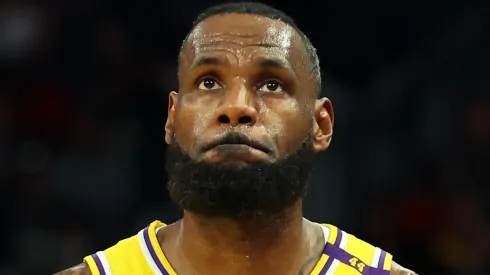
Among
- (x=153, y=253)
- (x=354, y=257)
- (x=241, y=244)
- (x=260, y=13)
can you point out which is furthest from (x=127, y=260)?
(x=260, y=13)

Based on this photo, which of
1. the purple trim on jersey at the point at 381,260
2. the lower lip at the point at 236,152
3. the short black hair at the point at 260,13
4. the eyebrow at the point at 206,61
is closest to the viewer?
the lower lip at the point at 236,152

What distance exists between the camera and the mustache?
255 centimetres

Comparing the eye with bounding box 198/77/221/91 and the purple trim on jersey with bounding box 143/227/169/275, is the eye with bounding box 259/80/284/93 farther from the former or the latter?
the purple trim on jersey with bounding box 143/227/169/275

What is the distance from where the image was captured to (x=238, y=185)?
2.55m

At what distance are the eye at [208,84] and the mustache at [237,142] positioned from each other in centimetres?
20

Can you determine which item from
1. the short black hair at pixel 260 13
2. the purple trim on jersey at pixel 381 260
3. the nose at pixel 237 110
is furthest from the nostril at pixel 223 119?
the purple trim on jersey at pixel 381 260

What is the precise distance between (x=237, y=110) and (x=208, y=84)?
0.18 metres

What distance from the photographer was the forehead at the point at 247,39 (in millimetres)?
2691

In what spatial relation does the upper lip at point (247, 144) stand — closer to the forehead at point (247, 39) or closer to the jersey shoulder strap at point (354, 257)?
the forehead at point (247, 39)

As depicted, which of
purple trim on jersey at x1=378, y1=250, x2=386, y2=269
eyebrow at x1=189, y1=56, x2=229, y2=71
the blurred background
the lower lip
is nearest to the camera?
the lower lip

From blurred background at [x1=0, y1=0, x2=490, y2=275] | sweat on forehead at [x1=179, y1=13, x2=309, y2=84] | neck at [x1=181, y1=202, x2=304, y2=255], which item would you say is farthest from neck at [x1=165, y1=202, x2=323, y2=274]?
blurred background at [x1=0, y1=0, x2=490, y2=275]

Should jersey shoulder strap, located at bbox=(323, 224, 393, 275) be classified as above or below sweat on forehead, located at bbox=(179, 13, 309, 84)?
below

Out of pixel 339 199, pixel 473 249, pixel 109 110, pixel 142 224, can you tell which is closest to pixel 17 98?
pixel 109 110

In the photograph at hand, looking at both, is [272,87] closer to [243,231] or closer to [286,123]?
[286,123]
